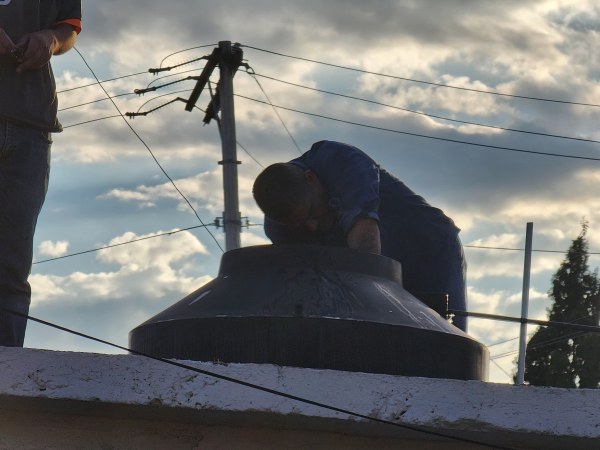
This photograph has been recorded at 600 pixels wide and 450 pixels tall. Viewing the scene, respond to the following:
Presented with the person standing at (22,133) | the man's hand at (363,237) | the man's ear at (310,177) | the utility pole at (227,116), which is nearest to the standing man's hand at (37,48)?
the person standing at (22,133)

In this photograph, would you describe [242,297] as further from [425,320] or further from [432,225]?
[432,225]

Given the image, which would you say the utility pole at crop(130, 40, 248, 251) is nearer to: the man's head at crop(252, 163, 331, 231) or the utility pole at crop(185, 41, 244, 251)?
the utility pole at crop(185, 41, 244, 251)

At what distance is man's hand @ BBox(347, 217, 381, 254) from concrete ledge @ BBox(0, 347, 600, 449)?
1367 millimetres

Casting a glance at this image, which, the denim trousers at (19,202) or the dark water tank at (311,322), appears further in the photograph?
the denim trousers at (19,202)

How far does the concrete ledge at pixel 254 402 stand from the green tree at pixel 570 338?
19070mm

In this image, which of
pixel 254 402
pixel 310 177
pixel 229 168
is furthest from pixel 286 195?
pixel 229 168

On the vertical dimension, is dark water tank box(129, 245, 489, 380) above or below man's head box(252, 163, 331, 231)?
below

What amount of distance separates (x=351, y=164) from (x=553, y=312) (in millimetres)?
20319

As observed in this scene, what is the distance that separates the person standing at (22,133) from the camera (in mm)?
3939

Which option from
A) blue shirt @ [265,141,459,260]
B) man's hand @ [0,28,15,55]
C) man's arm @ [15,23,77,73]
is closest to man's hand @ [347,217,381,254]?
blue shirt @ [265,141,459,260]

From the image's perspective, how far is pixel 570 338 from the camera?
23656mm

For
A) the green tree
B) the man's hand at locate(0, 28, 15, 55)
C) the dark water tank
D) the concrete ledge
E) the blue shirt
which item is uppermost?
the green tree

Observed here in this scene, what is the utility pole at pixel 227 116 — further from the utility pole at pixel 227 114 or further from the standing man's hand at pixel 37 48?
the standing man's hand at pixel 37 48

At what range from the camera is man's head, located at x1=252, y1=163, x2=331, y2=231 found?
14.4 ft
